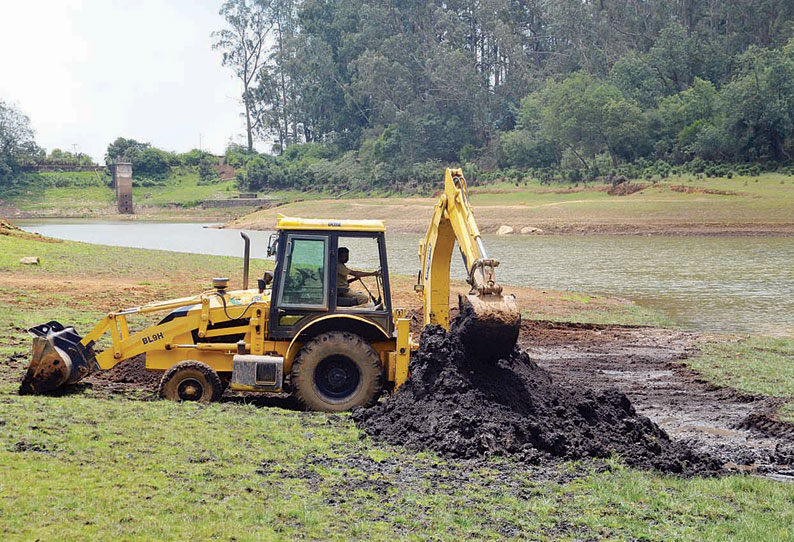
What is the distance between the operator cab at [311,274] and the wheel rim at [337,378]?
57 cm

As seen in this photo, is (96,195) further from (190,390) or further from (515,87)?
(190,390)

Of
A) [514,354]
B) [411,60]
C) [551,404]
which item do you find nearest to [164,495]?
[551,404]

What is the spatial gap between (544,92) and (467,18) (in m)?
30.0

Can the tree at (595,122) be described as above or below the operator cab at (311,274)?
above

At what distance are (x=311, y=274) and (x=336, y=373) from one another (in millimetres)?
1242

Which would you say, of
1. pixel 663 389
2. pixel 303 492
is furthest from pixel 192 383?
pixel 663 389

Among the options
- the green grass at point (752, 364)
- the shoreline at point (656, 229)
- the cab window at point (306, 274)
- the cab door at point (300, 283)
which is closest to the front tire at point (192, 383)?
the cab door at point (300, 283)

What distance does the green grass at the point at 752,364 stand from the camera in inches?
531

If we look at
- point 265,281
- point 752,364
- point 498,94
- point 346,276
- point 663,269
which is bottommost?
point 663,269

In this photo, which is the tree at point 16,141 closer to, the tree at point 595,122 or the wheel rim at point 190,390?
the tree at point 595,122

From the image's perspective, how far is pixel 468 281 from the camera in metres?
10.6

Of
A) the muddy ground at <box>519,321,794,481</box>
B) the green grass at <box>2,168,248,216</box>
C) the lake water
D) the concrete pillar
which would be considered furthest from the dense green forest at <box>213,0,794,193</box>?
Result: the muddy ground at <box>519,321,794,481</box>

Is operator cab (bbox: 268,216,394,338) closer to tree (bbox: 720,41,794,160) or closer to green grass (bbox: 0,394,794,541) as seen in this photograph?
green grass (bbox: 0,394,794,541)

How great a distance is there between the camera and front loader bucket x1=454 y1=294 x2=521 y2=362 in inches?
396
